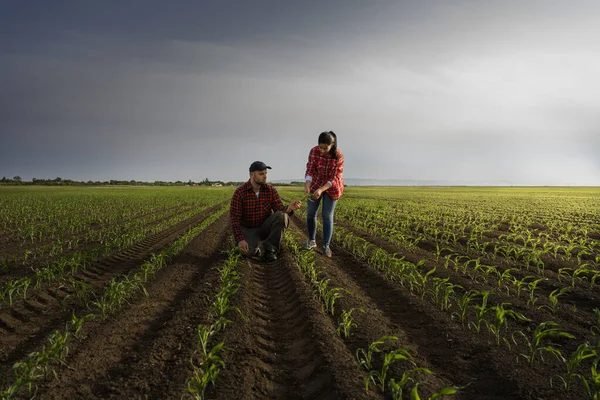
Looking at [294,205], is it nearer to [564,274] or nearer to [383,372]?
[383,372]

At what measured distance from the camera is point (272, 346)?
3.35 meters

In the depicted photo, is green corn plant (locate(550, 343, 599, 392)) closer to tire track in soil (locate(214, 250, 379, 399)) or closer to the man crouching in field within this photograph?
tire track in soil (locate(214, 250, 379, 399))

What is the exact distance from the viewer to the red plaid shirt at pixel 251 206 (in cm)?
645

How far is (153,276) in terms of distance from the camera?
5.51 meters

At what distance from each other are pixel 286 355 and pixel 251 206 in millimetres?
3826

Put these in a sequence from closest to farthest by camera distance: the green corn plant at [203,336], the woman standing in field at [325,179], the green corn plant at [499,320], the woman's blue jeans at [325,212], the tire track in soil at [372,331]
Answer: the tire track in soil at [372,331] < the green corn plant at [203,336] < the green corn plant at [499,320] < the woman standing in field at [325,179] < the woman's blue jeans at [325,212]

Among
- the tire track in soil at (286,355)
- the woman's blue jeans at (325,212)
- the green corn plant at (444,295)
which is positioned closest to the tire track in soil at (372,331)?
the tire track in soil at (286,355)

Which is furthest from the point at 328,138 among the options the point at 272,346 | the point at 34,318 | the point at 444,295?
the point at 34,318

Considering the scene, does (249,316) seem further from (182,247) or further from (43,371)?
(182,247)

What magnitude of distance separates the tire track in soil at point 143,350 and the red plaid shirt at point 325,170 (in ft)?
9.45

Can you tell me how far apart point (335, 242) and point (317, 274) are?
12.1 ft

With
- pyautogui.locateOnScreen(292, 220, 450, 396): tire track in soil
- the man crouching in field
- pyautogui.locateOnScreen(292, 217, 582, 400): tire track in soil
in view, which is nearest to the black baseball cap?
the man crouching in field

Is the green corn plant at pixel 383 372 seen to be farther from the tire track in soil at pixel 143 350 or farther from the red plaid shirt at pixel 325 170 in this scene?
the red plaid shirt at pixel 325 170

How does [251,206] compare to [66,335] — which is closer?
[66,335]
